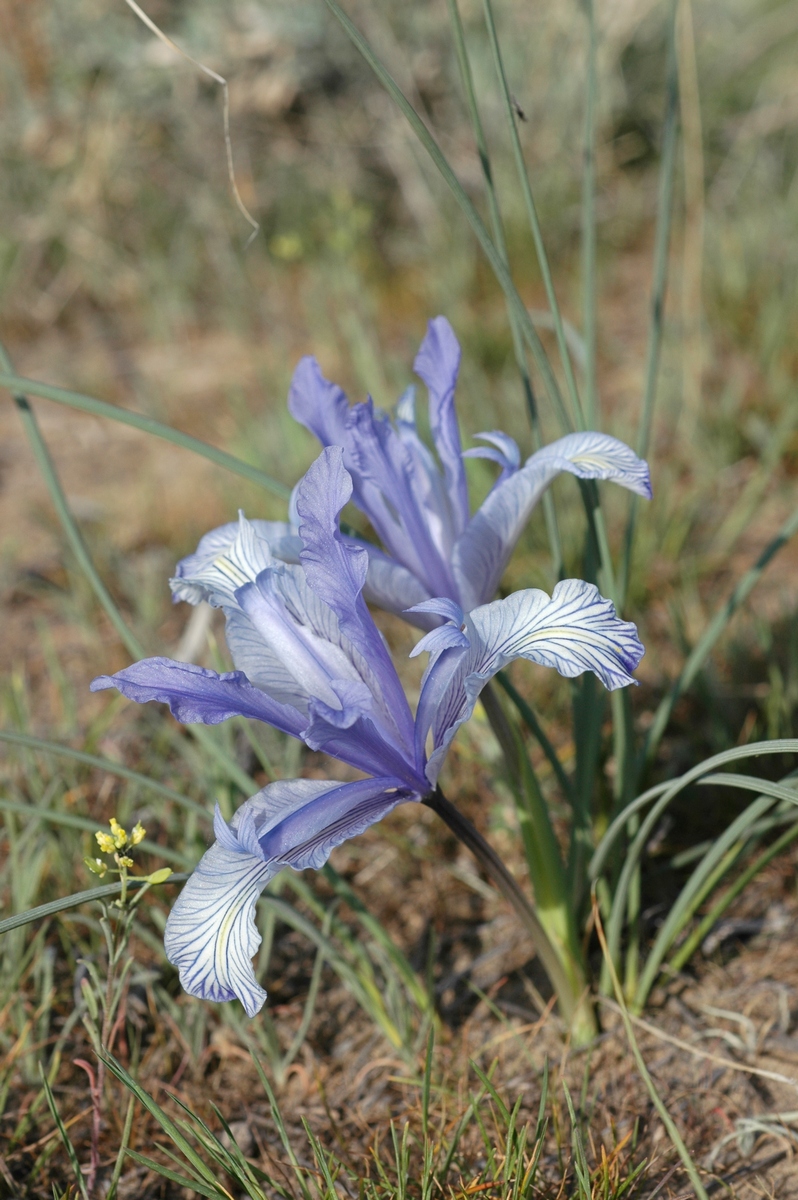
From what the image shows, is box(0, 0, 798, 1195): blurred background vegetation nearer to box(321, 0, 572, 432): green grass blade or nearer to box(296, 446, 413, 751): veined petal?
box(296, 446, 413, 751): veined petal

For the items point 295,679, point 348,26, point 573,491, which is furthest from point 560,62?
point 295,679

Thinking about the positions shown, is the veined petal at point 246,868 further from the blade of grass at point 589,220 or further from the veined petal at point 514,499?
the blade of grass at point 589,220

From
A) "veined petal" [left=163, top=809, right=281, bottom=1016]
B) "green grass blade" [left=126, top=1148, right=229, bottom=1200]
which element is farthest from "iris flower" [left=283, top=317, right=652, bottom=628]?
"green grass blade" [left=126, top=1148, right=229, bottom=1200]

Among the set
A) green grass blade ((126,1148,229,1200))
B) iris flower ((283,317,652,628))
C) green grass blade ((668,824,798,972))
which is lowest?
green grass blade ((668,824,798,972))

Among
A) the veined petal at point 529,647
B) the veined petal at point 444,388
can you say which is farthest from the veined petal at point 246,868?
the veined petal at point 444,388

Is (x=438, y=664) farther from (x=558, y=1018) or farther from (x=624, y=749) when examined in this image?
(x=558, y=1018)
